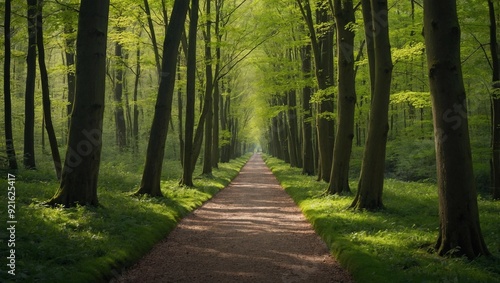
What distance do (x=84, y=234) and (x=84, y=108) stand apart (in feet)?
11.1

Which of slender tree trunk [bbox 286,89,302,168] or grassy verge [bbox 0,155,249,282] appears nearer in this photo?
grassy verge [bbox 0,155,249,282]

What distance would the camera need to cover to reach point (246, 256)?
7.82m

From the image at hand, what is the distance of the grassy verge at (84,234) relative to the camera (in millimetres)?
5686

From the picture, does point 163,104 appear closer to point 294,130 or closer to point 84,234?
point 84,234

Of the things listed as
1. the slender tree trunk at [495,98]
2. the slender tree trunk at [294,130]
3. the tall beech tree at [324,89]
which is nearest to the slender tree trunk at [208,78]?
the tall beech tree at [324,89]

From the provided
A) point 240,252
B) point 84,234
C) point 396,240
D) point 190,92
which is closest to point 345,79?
point 190,92

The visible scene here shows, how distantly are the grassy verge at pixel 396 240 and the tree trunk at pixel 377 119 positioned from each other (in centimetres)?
57

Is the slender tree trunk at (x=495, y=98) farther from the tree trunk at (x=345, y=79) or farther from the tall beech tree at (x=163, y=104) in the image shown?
the tall beech tree at (x=163, y=104)

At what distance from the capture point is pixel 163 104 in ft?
44.7

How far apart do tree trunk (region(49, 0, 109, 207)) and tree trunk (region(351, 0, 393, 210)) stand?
695 cm

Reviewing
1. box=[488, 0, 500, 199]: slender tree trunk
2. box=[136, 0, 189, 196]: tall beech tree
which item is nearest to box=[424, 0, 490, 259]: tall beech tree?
box=[488, 0, 500, 199]: slender tree trunk

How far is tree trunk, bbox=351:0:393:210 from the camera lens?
10.5 metres

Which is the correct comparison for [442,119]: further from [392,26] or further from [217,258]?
[392,26]

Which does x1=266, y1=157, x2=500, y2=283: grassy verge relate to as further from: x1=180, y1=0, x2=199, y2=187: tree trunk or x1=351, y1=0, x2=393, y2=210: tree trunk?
x1=180, y1=0, x2=199, y2=187: tree trunk
